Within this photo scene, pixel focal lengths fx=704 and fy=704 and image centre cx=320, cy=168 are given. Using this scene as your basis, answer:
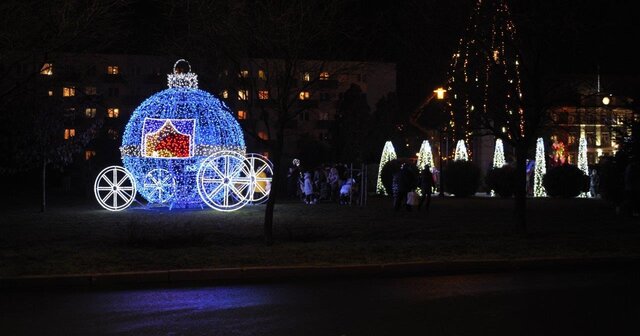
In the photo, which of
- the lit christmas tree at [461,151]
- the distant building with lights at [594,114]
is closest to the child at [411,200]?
the distant building with lights at [594,114]

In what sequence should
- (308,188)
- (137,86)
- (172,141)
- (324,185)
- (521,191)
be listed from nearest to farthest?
(521,191), (172,141), (308,188), (324,185), (137,86)

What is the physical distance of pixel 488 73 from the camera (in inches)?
Answer: 627

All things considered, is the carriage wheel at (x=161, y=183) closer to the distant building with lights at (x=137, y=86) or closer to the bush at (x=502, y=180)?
the distant building with lights at (x=137, y=86)

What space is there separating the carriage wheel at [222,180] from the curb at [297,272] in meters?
10.6

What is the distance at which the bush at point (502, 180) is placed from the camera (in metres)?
32.4

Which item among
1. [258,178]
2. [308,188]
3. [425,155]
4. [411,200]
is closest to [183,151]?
[258,178]

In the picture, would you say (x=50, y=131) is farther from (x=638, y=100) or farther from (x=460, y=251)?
(x=638, y=100)

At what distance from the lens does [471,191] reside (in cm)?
3275

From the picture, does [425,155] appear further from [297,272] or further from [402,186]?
[297,272]

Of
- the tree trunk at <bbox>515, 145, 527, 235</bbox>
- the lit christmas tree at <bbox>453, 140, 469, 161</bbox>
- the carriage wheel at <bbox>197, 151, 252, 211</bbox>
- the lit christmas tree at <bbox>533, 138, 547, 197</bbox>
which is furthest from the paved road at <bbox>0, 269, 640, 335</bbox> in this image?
the lit christmas tree at <bbox>453, 140, 469, 161</bbox>

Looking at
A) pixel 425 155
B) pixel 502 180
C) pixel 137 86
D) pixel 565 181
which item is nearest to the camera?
pixel 565 181

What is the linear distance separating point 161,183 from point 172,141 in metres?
1.47

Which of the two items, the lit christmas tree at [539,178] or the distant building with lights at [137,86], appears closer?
the distant building with lights at [137,86]

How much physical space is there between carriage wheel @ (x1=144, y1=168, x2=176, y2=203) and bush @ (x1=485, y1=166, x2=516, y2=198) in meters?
16.6
